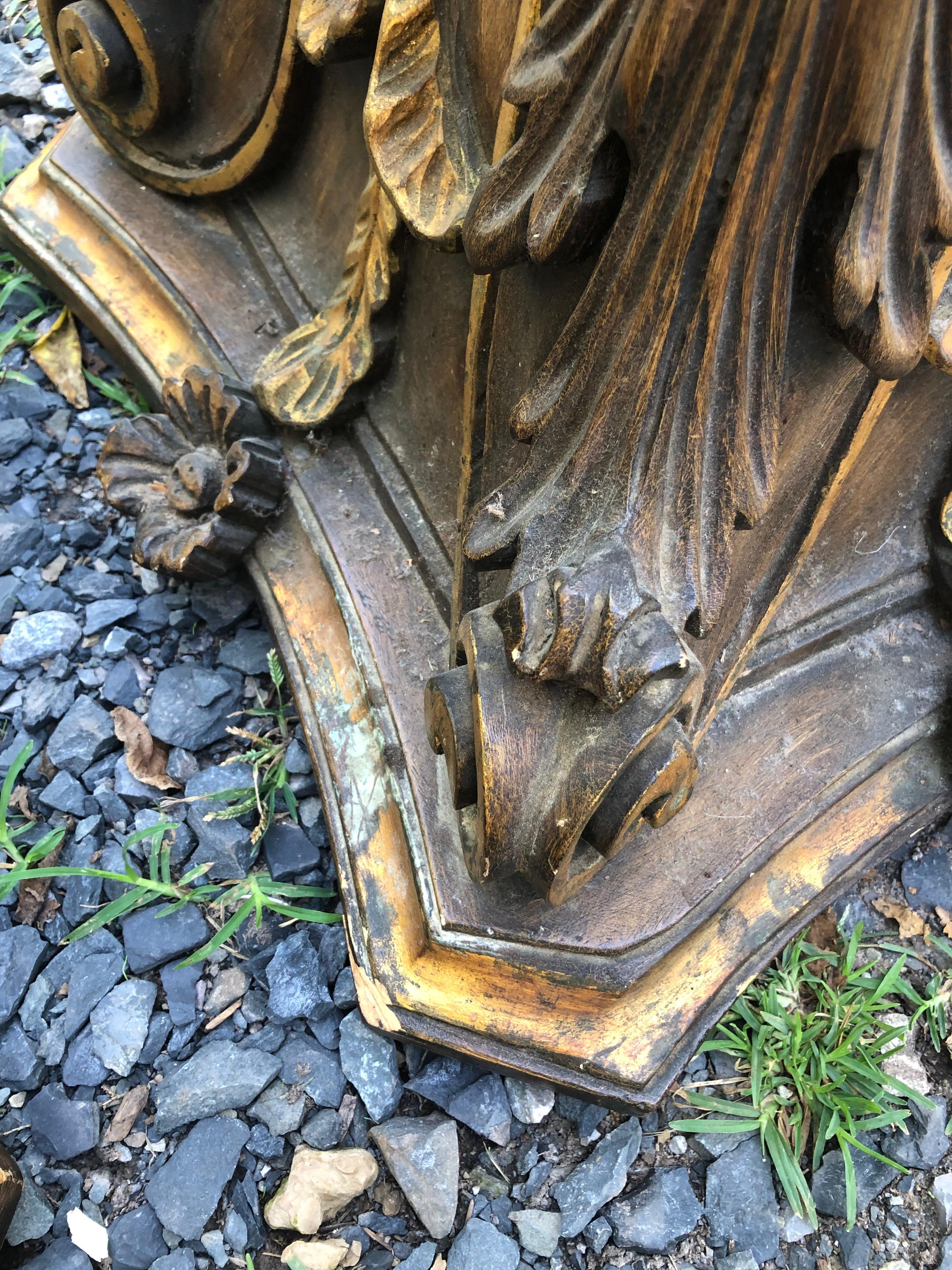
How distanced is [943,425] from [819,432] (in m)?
0.34

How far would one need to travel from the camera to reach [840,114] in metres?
0.59

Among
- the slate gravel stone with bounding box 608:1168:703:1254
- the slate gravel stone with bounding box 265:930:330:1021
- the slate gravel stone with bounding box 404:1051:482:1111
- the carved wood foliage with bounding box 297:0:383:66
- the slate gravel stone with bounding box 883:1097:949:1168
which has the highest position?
the carved wood foliage with bounding box 297:0:383:66

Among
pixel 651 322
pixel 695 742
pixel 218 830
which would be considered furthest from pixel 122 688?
pixel 651 322

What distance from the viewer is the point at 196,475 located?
1.20 m

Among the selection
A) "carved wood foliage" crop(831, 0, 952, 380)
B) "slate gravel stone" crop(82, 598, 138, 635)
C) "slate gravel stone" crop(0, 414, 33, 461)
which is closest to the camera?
"carved wood foliage" crop(831, 0, 952, 380)

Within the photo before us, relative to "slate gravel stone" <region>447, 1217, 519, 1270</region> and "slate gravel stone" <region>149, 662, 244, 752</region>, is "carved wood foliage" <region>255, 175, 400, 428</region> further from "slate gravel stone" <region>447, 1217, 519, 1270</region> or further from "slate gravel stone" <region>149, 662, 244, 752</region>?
"slate gravel stone" <region>447, 1217, 519, 1270</region>

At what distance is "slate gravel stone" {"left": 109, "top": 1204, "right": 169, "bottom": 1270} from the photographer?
0.82 metres

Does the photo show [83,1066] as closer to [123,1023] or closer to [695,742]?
[123,1023]

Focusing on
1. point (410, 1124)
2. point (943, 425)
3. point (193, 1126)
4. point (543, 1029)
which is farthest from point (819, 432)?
point (193, 1126)

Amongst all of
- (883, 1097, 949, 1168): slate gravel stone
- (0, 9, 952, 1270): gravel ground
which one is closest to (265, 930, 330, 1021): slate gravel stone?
(0, 9, 952, 1270): gravel ground

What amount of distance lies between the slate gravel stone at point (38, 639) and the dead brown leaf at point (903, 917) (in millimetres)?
1016

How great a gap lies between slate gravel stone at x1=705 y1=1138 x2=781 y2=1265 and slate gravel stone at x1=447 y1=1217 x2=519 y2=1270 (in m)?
0.18

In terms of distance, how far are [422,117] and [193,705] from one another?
678mm

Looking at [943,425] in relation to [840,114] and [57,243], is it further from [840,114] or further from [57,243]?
[57,243]
